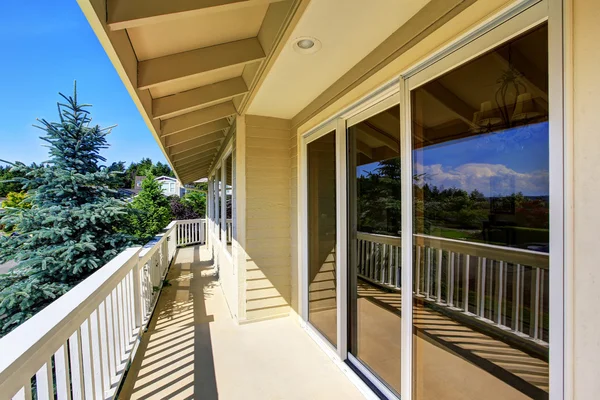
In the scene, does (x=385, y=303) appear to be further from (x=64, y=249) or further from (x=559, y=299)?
(x=64, y=249)

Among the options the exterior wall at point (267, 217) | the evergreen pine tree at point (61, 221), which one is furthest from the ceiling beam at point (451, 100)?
the evergreen pine tree at point (61, 221)

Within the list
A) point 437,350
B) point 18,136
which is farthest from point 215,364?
point 18,136

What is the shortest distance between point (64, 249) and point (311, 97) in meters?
3.22

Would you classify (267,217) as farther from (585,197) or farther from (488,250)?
(585,197)

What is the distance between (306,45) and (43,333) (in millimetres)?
1985

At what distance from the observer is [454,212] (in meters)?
1.38

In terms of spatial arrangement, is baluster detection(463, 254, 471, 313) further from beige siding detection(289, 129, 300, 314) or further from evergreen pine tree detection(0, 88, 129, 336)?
evergreen pine tree detection(0, 88, 129, 336)

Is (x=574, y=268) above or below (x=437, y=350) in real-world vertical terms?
above

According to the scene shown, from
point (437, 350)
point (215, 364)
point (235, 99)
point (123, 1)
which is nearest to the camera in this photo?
point (123, 1)

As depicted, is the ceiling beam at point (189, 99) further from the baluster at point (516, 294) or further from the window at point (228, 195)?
the baluster at point (516, 294)

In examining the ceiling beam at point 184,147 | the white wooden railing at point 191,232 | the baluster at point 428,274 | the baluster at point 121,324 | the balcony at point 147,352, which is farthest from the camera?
the white wooden railing at point 191,232

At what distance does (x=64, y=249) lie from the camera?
3180mm

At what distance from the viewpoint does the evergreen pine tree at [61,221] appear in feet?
9.90

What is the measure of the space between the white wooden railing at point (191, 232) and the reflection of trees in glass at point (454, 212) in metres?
9.29
